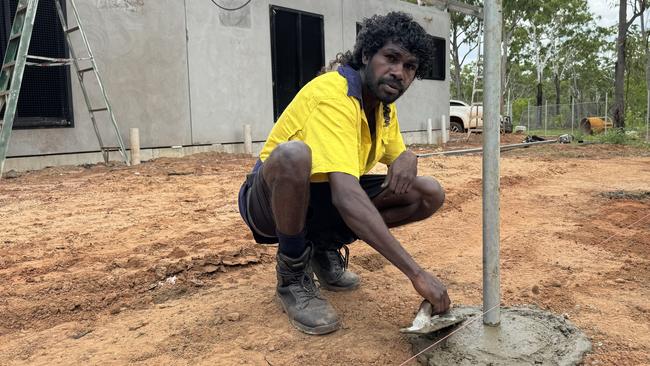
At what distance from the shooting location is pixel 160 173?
20.9 feet

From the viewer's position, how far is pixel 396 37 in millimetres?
1955

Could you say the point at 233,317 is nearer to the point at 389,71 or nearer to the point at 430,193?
the point at 430,193

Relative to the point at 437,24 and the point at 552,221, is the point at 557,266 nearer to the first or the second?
the point at 552,221

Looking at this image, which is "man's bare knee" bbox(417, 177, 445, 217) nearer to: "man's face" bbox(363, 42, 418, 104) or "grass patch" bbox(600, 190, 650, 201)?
"man's face" bbox(363, 42, 418, 104)

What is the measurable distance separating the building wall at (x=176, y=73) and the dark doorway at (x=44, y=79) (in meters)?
0.13

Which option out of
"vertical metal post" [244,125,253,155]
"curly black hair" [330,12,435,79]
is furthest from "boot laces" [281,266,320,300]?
"vertical metal post" [244,125,253,155]

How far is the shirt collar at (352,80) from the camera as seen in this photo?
6.35 ft

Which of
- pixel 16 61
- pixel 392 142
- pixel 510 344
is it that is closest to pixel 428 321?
pixel 510 344

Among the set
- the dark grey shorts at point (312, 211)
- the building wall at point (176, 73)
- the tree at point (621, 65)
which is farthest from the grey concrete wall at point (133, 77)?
the tree at point (621, 65)

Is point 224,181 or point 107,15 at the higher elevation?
point 107,15

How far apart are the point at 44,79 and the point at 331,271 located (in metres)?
6.02

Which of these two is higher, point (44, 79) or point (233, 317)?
point (44, 79)

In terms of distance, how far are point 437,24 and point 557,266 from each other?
12214 millimetres

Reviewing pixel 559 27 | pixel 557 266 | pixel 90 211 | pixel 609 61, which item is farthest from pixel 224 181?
pixel 609 61
